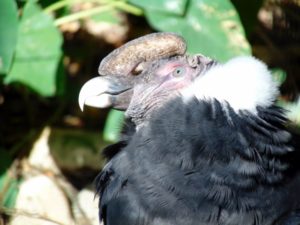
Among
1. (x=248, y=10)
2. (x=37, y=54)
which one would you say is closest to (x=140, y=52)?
(x=37, y=54)

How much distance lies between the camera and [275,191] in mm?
2822

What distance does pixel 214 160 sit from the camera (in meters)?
2.80

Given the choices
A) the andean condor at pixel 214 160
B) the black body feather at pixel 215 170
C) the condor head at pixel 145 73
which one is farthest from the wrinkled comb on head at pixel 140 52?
the black body feather at pixel 215 170

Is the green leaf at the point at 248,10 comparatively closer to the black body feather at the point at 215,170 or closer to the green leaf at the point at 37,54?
the green leaf at the point at 37,54

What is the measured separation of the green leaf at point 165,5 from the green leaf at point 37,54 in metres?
0.42

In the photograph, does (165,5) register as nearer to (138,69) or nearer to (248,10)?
(248,10)

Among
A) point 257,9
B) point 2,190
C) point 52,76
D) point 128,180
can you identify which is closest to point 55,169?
point 2,190

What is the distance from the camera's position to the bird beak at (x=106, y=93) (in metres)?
2.99

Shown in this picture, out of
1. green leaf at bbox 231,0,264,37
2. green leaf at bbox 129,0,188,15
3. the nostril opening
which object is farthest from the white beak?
green leaf at bbox 231,0,264,37

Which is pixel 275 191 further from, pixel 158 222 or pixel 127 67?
pixel 127 67

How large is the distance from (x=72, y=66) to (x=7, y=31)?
131cm

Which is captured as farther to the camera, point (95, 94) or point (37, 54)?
point (37, 54)

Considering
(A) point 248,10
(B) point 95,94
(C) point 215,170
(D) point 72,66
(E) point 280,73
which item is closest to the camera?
(C) point 215,170

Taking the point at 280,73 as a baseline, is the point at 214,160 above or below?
above
